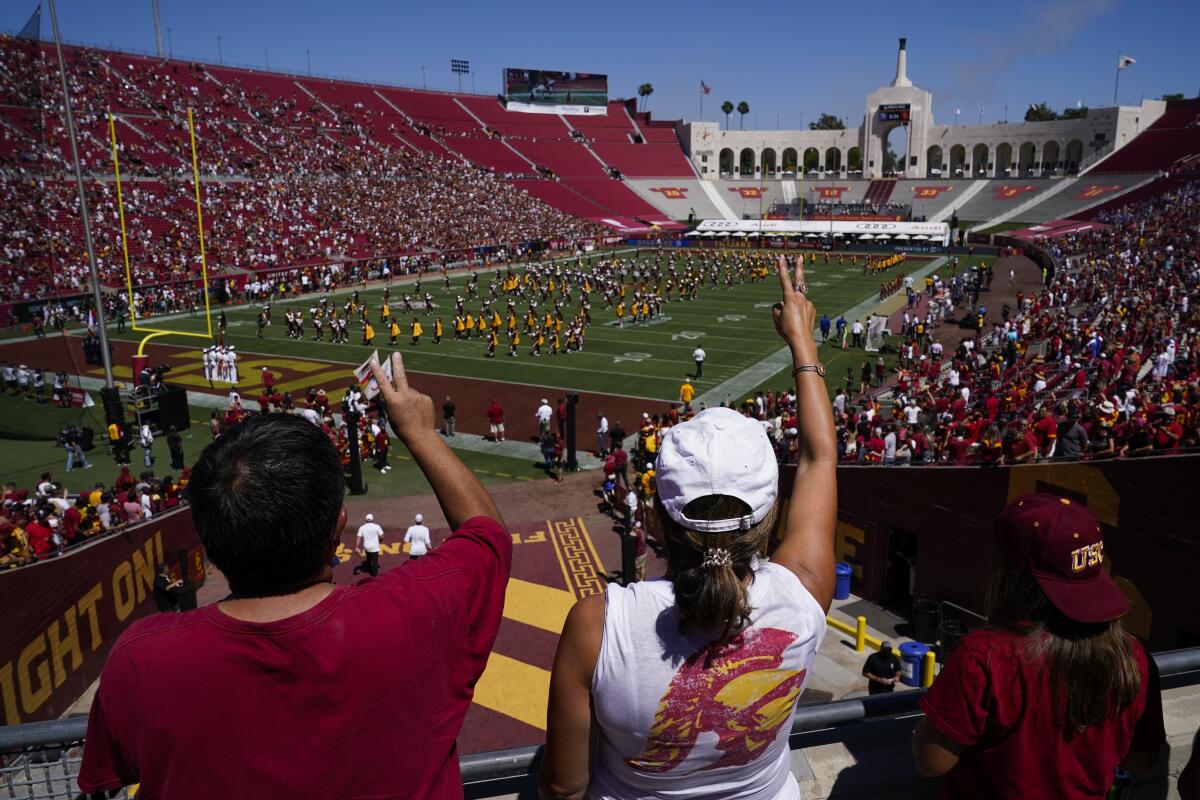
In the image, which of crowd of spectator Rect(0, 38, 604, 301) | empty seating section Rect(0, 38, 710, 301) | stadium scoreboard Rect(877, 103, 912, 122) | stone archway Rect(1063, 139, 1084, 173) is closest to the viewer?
crowd of spectator Rect(0, 38, 604, 301)

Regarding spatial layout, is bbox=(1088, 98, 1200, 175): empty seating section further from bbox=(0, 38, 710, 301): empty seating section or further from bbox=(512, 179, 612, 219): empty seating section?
bbox=(512, 179, 612, 219): empty seating section

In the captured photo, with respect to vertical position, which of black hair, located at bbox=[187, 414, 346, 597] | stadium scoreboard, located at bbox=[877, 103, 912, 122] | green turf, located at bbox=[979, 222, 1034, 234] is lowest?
black hair, located at bbox=[187, 414, 346, 597]

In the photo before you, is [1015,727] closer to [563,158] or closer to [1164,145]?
[563,158]

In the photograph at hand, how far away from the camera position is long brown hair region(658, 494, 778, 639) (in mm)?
1706

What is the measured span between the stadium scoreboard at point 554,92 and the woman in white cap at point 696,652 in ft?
313

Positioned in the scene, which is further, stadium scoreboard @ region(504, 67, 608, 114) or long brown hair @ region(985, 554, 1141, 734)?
stadium scoreboard @ region(504, 67, 608, 114)

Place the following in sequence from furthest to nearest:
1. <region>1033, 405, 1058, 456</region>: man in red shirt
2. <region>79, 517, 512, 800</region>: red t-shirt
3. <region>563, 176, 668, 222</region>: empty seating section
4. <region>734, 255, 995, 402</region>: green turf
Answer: <region>563, 176, 668, 222</region>: empty seating section < <region>734, 255, 995, 402</region>: green turf < <region>1033, 405, 1058, 456</region>: man in red shirt < <region>79, 517, 512, 800</region>: red t-shirt

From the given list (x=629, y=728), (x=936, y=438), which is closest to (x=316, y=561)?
(x=629, y=728)

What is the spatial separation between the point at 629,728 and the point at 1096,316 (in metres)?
30.0

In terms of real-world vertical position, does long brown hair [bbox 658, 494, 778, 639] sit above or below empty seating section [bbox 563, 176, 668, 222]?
below

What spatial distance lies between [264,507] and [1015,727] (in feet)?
5.96

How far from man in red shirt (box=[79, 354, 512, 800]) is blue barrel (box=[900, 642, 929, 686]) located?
933cm

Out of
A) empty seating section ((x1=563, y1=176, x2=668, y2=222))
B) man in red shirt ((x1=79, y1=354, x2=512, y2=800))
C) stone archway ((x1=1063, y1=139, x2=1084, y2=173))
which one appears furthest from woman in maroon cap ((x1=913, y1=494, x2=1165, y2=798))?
stone archway ((x1=1063, y1=139, x2=1084, y2=173))

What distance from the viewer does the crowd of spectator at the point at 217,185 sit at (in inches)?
1624
